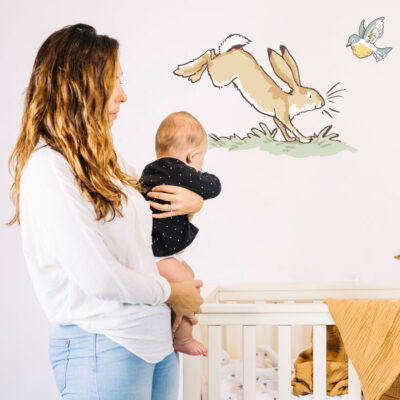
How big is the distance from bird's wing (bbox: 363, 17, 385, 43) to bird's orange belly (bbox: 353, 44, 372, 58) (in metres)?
0.03

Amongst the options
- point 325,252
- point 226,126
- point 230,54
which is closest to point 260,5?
point 230,54

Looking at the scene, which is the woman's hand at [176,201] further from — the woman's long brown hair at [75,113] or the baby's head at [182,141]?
the woman's long brown hair at [75,113]

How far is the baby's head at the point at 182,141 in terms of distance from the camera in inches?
57.3

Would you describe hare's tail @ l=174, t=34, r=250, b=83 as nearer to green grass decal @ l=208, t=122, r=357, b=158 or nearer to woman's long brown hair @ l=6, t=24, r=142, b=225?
green grass decal @ l=208, t=122, r=357, b=158

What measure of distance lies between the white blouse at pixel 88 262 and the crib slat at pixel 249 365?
0.48 m

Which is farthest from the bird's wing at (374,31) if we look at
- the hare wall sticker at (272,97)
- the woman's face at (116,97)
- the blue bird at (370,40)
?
the woman's face at (116,97)

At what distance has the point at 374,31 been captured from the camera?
Result: 7.23ft

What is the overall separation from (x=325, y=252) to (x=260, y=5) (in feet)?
3.43

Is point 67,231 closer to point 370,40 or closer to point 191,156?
point 191,156

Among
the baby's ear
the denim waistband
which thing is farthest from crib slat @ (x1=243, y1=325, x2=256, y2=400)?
the denim waistband

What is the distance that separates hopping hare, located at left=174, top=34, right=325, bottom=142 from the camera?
2234mm

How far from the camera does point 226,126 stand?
2.27m

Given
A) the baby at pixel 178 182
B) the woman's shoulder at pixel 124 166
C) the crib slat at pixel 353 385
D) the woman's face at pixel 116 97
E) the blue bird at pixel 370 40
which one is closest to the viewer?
the woman's face at pixel 116 97

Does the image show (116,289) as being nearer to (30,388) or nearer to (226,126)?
(226,126)
